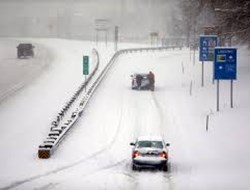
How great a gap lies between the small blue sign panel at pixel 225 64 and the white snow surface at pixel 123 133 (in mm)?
2255

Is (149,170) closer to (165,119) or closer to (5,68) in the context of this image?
(165,119)

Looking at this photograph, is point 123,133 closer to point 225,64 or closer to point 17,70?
point 225,64

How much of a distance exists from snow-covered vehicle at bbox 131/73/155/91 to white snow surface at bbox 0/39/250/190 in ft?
2.76

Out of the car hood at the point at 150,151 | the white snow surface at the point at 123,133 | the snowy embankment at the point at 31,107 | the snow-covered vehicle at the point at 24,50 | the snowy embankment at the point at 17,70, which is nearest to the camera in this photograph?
the white snow surface at the point at 123,133

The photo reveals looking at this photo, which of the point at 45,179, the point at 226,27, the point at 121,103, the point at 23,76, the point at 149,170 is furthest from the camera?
the point at 23,76

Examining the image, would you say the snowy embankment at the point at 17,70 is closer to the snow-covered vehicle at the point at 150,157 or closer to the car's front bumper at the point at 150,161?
the snow-covered vehicle at the point at 150,157

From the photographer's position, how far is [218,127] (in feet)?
117

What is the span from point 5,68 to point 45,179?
53323mm

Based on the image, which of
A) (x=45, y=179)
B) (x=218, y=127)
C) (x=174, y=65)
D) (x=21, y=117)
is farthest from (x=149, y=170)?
(x=174, y=65)

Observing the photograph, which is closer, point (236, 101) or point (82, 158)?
point (82, 158)

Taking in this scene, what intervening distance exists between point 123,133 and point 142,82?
1940cm

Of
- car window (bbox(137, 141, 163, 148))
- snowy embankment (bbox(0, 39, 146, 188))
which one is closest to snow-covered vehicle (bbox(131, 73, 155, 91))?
snowy embankment (bbox(0, 39, 146, 188))

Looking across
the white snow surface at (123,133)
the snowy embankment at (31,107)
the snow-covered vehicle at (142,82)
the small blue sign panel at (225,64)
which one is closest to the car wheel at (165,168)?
the white snow surface at (123,133)

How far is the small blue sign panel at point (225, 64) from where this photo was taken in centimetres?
3772
